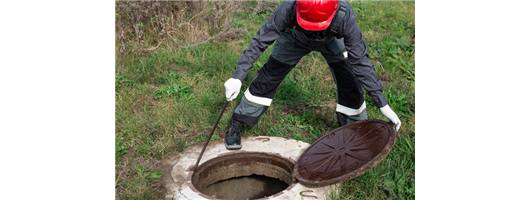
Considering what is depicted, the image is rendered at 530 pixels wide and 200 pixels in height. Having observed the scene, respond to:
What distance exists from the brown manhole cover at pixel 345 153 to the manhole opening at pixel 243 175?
30 cm

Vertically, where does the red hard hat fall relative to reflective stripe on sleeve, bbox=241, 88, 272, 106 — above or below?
above

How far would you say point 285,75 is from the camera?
3572mm

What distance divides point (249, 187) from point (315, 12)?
190 centimetres

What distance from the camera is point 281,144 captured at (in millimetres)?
3686

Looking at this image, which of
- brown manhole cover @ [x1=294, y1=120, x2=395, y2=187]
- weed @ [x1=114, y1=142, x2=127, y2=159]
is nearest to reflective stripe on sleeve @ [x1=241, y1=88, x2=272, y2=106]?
brown manhole cover @ [x1=294, y1=120, x2=395, y2=187]

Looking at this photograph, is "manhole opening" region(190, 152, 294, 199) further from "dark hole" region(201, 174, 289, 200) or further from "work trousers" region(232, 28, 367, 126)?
"work trousers" region(232, 28, 367, 126)

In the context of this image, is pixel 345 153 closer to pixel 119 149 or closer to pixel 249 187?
pixel 249 187

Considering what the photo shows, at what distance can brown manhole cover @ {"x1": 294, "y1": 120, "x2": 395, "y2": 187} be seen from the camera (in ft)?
8.73

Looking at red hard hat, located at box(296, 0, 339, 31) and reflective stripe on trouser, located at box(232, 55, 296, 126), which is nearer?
red hard hat, located at box(296, 0, 339, 31)

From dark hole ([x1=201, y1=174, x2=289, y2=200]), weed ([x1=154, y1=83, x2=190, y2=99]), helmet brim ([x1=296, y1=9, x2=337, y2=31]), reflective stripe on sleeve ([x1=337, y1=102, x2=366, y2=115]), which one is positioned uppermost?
helmet brim ([x1=296, y1=9, x2=337, y2=31])

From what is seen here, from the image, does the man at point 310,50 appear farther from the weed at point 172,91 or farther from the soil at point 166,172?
the weed at point 172,91

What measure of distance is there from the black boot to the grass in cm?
26

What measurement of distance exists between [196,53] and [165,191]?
9.75 ft

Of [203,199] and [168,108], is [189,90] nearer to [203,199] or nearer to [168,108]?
[168,108]
